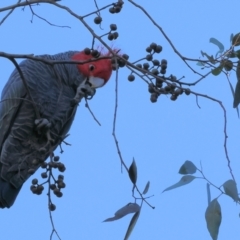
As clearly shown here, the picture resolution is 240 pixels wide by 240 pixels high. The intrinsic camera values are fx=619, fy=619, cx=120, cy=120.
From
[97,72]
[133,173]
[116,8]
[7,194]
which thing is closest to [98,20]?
[116,8]

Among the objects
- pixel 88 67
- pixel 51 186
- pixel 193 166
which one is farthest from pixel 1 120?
pixel 193 166

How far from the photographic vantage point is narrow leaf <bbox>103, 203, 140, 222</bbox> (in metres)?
1.23

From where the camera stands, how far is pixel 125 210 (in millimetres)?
1252

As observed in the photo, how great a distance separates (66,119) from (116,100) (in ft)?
5.24

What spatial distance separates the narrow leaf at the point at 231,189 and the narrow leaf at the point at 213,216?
0.16 feet

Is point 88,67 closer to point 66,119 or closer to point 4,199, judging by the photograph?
point 66,119

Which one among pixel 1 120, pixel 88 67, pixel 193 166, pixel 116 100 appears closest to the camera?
pixel 116 100

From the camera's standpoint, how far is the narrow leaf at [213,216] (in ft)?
4.20

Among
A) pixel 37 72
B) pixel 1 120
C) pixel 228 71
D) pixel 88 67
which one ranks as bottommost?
pixel 228 71

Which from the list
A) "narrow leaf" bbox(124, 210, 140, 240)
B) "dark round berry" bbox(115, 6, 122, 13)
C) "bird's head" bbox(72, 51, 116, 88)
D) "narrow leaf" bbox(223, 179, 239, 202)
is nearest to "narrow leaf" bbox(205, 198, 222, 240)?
"narrow leaf" bbox(223, 179, 239, 202)

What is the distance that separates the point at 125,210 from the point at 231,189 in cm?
22

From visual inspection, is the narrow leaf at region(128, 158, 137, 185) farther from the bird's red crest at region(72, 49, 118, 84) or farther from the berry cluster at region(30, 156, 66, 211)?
the bird's red crest at region(72, 49, 118, 84)

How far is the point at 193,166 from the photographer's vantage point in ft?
4.44

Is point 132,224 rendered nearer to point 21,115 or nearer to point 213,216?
point 213,216
